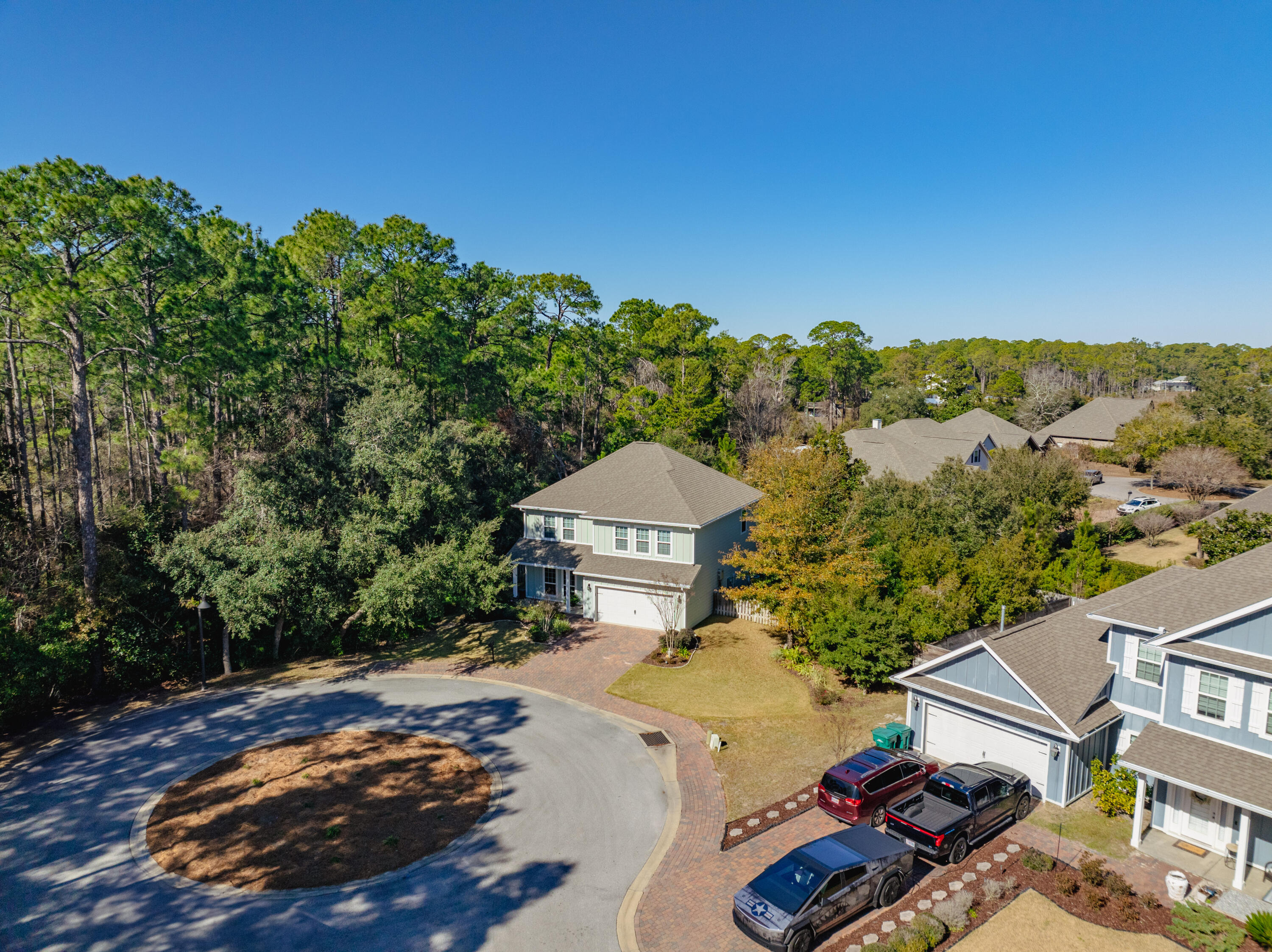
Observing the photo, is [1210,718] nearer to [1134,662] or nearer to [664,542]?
[1134,662]

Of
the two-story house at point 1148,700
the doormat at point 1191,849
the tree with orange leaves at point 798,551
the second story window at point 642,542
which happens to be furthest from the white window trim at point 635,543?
the doormat at point 1191,849

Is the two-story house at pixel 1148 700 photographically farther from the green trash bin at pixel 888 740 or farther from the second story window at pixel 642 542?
the second story window at pixel 642 542

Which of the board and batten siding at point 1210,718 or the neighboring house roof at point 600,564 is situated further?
the neighboring house roof at point 600,564

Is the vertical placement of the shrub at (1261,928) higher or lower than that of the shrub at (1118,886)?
higher

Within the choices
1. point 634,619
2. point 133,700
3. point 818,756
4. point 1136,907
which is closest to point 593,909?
point 818,756

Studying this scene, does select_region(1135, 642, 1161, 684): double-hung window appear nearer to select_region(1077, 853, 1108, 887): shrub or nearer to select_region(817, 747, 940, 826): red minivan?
select_region(1077, 853, 1108, 887): shrub

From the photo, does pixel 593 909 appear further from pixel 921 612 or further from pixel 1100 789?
pixel 921 612
